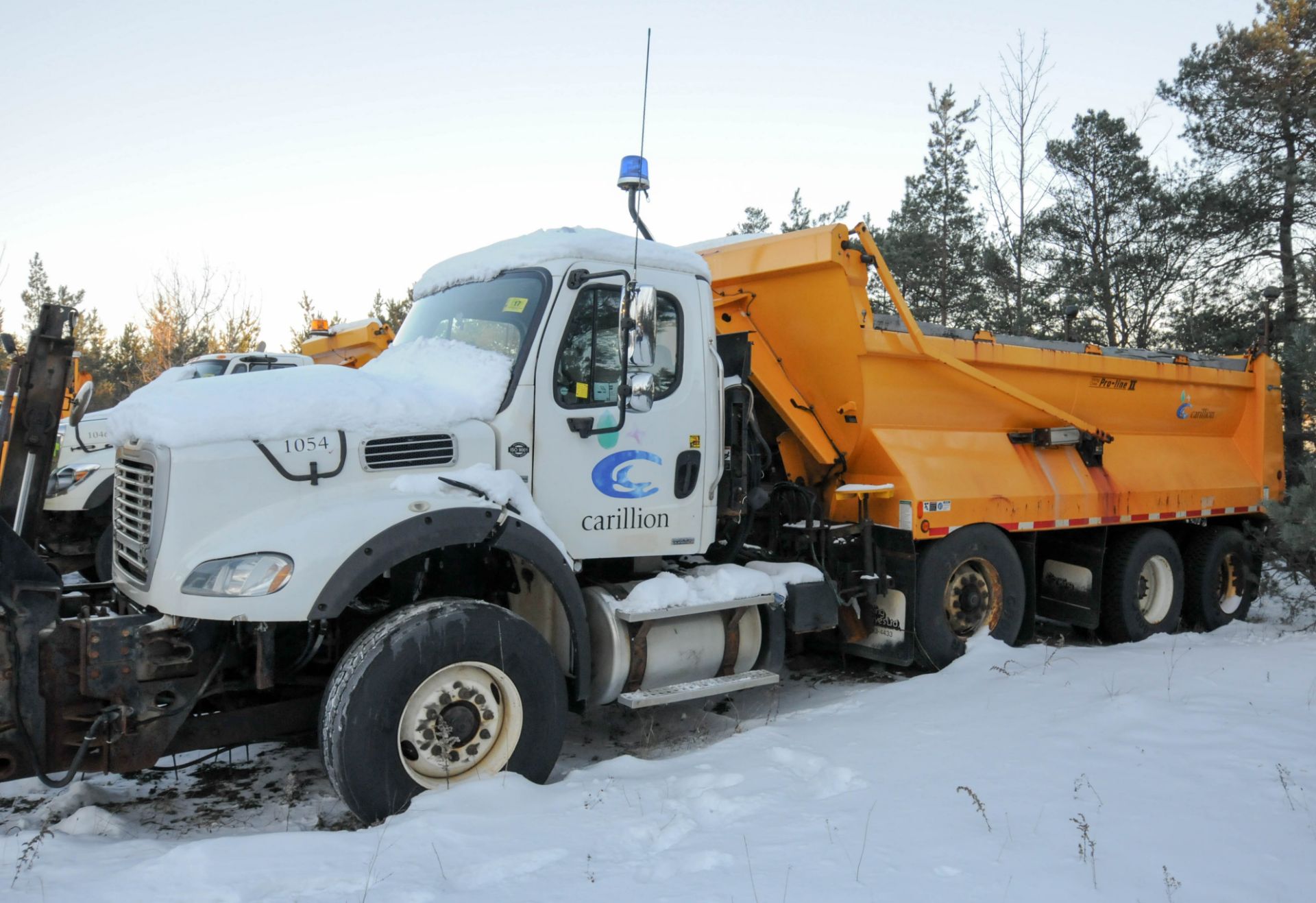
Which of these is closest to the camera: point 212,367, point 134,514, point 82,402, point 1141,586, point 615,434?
point 134,514

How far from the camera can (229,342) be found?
2578 cm

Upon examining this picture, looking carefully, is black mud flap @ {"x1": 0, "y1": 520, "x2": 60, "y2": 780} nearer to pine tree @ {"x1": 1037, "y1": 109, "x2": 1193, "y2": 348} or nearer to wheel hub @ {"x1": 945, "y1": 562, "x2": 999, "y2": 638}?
wheel hub @ {"x1": 945, "y1": 562, "x2": 999, "y2": 638}

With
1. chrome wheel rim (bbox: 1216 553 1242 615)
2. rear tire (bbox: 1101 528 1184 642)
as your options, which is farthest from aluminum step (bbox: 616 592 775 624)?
chrome wheel rim (bbox: 1216 553 1242 615)

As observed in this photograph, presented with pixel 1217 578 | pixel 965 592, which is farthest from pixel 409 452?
pixel 1217 578

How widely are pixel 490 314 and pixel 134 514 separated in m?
1.92

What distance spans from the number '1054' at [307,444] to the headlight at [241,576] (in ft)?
1.58

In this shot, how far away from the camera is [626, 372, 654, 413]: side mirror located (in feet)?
15.7

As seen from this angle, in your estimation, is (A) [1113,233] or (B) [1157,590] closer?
(B) [1157,590]

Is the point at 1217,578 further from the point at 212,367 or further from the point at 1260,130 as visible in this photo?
the point at 1260,130

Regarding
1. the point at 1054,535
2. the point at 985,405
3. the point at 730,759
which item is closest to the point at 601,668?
the point at 730,759

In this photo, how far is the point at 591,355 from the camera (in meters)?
4.92

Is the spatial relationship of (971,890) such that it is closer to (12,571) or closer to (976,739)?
(976,739)

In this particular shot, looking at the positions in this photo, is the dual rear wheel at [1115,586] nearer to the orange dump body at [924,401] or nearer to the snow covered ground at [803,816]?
the orange dump body at [924,401]

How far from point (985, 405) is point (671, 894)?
5.12 meters
